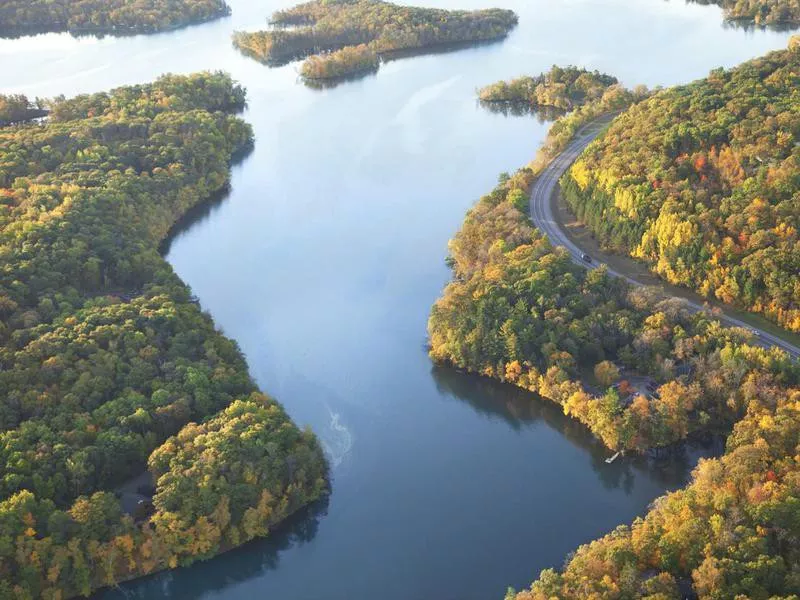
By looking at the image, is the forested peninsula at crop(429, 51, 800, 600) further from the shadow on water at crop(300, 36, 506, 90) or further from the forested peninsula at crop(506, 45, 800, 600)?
the shadow on water at crop(300, 36, 506, 90)

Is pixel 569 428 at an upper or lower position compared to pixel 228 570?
upper

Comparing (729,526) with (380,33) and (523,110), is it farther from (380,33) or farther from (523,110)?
(380,33)

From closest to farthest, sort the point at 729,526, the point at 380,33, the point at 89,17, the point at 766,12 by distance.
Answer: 1. the point at 729,526
2. the point at 766,12
3. the point at 380,33
4. the point at 89,17

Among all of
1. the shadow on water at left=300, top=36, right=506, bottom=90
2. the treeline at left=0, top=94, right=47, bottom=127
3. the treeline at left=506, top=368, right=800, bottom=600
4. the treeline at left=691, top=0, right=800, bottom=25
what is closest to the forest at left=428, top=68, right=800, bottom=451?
the treeline at left=506, top=368, right=800, bottom=600

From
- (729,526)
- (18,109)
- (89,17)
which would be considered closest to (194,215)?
(18,109)

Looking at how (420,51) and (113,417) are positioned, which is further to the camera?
(420,51)
